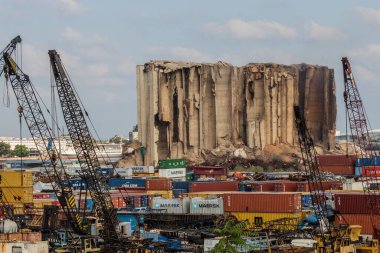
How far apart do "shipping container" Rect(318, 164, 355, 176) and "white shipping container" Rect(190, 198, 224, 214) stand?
193 ft

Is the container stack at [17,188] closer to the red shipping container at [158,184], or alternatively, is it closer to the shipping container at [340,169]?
the red shipping container at [158,184]

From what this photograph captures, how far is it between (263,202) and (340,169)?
65.8 metres

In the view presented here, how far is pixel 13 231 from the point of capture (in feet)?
201

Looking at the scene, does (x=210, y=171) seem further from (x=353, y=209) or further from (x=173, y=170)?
(x=353, y=209)

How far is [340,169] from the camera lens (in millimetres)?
148250

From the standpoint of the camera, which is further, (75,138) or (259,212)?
(259,212)

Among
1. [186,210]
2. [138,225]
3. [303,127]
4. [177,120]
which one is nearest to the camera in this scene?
[303,127]

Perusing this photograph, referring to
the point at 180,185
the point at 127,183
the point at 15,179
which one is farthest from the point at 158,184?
the point at 15,179

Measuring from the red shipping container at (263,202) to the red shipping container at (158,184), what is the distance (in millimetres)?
27415

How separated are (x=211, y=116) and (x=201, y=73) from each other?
9.22m

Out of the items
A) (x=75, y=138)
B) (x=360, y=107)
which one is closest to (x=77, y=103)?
(x=75, y=138)

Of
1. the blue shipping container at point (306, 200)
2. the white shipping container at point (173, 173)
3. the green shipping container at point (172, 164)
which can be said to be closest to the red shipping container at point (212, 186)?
the blue shipping container at point (306, 200)

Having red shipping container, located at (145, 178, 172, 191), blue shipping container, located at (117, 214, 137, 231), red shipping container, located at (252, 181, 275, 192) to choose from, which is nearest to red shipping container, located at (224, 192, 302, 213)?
blue shipping container, located at (117, 214, 137, 231)

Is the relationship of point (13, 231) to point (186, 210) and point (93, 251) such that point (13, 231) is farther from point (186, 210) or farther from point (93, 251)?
point (186, 210)
